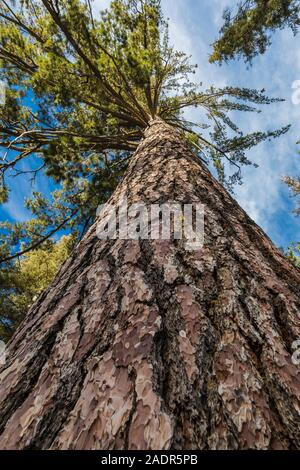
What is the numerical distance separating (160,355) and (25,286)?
1162 centimetres

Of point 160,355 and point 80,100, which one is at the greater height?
point 80,100

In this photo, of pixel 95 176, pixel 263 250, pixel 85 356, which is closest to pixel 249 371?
pixel 85 356

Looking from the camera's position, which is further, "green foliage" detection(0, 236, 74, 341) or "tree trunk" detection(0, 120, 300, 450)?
"green foliage" detection(0, 236, 74, 341)

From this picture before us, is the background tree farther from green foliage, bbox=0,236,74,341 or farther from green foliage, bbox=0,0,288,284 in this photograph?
green foliage, bbox=0,236,74,341

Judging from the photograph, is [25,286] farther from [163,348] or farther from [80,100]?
[163,348]

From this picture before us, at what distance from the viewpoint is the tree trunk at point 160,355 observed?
59cm

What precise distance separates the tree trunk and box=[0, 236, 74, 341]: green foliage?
8365 mm

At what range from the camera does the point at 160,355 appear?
0.74m

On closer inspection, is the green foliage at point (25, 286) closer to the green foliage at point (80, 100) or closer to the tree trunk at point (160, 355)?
the green foliage at point (80, 100)

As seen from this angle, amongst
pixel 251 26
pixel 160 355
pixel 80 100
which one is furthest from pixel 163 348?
pixel 251 26

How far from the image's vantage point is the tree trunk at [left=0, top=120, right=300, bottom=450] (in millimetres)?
594

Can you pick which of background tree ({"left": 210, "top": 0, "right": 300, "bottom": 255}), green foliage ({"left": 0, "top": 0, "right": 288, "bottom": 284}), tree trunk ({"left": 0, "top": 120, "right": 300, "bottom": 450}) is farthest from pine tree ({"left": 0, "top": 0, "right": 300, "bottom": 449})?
background tree ({"left": 210, "top": 0, "right": 300, "bottom": 255})

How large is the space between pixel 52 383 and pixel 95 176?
18.0 feet
